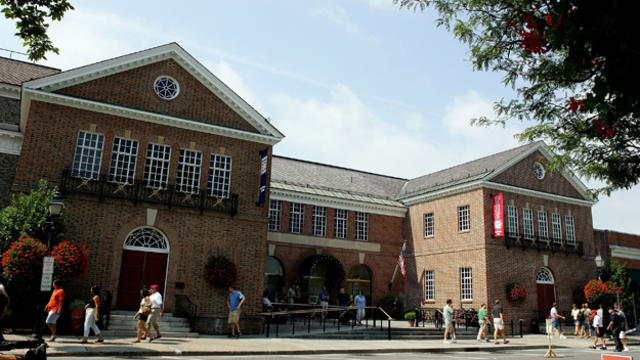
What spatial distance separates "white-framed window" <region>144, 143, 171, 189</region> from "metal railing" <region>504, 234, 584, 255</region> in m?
18.3

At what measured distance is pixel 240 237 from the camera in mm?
20453

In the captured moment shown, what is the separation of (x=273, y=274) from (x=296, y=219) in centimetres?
352

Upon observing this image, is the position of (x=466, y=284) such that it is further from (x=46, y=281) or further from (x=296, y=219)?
(x=46, y=281)

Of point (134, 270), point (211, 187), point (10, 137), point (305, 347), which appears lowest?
point (305, 347)

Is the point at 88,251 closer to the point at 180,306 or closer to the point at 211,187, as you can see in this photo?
the point at 180,306

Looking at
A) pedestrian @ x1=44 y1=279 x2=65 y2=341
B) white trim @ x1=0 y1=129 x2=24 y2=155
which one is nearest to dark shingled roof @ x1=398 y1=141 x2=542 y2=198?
pedestrian @ x1=44 y1=279 x2=65 y2=341

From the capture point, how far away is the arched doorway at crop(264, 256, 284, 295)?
89.9ft

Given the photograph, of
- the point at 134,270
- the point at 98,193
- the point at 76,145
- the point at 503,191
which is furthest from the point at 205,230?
the point at 503,191

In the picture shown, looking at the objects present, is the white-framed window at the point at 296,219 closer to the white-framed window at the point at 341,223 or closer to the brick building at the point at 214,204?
the brick building at the point at 214,204

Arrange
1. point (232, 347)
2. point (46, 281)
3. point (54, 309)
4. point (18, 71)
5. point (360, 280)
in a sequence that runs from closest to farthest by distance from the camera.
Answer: point (46, 281) < point (54, 309) < point (232, 347) < point (18, 71) < point (360, 280)

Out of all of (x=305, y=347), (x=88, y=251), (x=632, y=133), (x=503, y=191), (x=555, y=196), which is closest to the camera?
(x=632, y=133)

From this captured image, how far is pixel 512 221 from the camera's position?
2808 cm

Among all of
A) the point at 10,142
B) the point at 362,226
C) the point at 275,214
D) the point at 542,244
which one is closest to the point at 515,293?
the point at 542,244

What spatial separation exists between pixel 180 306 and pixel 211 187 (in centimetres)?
499
